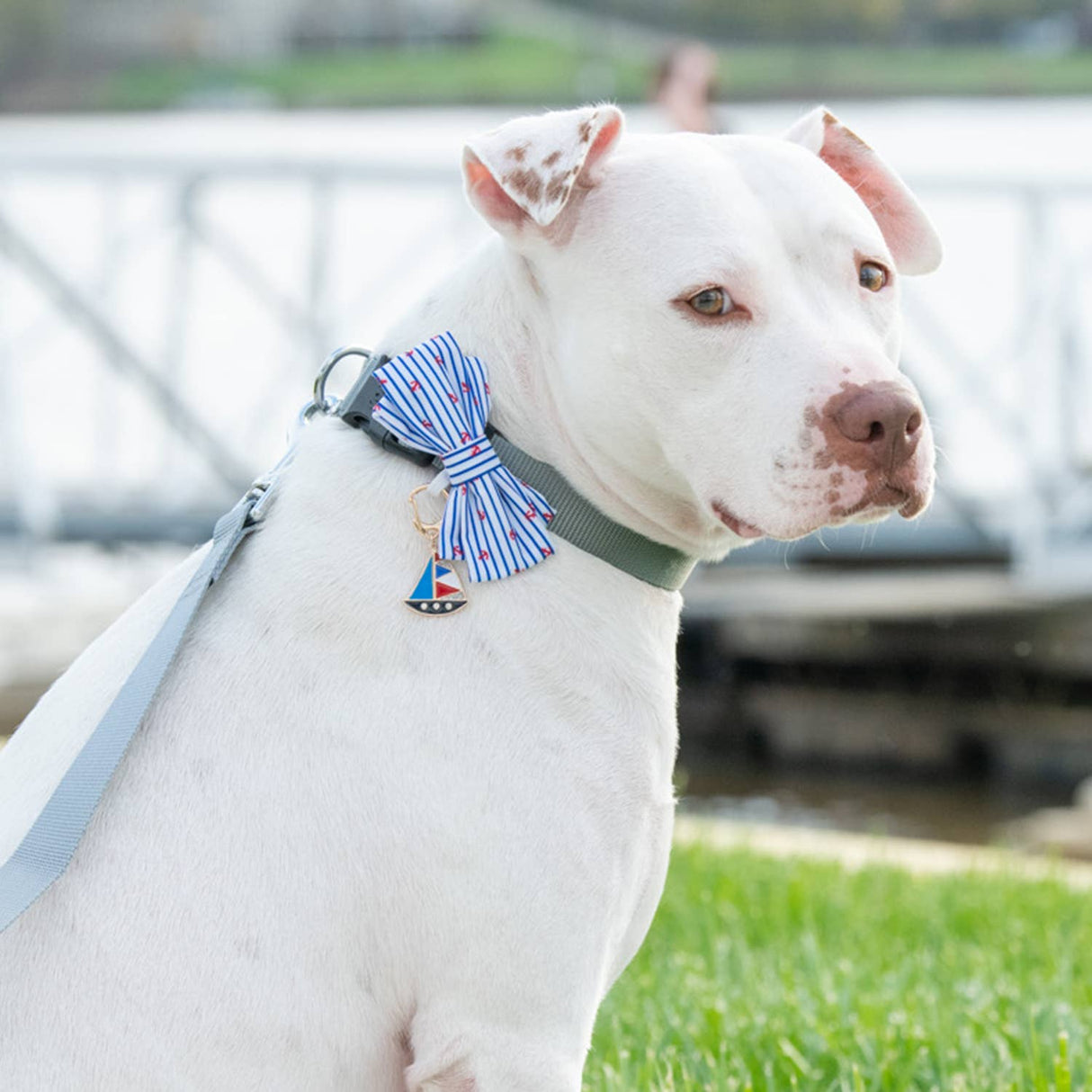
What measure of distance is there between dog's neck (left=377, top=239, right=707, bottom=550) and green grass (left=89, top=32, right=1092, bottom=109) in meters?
29.8

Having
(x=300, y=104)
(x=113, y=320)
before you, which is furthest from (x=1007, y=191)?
(x=300, y=104)

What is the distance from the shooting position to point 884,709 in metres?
9.23

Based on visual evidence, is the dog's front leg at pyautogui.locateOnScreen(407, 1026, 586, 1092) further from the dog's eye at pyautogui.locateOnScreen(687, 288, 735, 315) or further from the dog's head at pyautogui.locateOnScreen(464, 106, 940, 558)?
the dog's eye at pyautogui.locateOnScreen(687, 288, 735, 315)

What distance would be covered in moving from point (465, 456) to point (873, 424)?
47 cm

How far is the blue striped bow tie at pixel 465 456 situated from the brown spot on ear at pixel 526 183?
0.67ft

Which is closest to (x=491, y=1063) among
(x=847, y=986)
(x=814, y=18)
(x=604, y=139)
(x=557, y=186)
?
(x=557, y=186)

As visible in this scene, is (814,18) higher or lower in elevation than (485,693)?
lower

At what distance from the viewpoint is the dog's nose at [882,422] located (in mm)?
1764

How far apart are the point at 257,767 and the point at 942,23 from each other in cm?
3539

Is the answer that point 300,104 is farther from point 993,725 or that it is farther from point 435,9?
point 993,725

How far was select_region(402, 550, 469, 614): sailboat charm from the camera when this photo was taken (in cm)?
175

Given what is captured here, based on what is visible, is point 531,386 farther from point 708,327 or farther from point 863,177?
point 863,177

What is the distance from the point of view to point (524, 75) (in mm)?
40344

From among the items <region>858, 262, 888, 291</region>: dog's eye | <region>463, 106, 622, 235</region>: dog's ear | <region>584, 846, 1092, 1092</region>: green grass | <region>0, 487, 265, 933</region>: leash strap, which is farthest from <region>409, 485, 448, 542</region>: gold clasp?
<region>584, 846, 1092, 1092</region>: green grass
